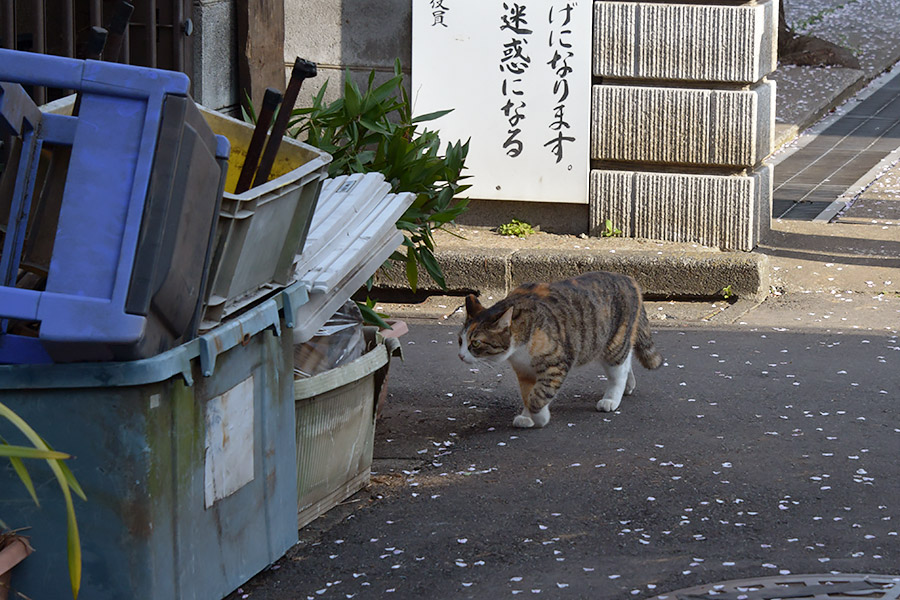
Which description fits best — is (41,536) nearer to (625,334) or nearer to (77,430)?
(77,430)

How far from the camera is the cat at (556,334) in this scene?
5242 mm

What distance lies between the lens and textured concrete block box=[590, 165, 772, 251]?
798 cm

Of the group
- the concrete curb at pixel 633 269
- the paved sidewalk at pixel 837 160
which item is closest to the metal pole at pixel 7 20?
the concrete curb at pixel 633 269

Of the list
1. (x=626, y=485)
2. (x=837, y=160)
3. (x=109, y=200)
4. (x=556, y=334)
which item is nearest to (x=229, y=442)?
(x=109, y=200)

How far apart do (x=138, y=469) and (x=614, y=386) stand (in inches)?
122

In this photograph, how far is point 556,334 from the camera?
532 cm

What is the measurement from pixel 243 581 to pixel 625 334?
8.61ft

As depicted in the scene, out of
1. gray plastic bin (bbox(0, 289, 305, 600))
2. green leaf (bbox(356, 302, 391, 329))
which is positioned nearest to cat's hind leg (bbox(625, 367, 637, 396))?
green leaf (bbox(356, 302, 391, 329))

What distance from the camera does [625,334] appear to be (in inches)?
221

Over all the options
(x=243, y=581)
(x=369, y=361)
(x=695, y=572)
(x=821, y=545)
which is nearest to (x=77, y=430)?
(x=243, y=581)

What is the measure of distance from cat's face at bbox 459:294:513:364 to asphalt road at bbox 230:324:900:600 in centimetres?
37

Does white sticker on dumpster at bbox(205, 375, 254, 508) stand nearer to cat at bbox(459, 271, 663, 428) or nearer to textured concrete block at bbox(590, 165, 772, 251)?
cat at bbox(459, 271, 663, 428)

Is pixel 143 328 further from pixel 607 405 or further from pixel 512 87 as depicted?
pixel 512 87

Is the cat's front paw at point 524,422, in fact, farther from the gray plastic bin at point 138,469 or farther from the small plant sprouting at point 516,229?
the small plant sprouting at point 516,229
